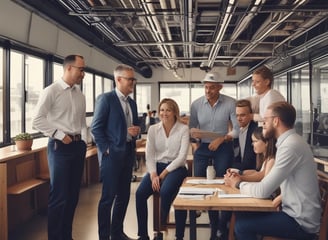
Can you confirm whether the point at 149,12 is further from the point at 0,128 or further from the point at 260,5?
the point at 0,128

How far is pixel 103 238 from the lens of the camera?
345cm

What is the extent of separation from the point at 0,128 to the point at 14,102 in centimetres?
53

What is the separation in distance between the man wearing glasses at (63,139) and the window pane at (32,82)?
2.39m

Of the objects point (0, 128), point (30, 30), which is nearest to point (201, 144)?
point (0, 128)

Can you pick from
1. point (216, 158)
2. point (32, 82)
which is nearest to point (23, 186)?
point (32, 82)

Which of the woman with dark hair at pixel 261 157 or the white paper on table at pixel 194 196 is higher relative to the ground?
the woman with dark hair at pixel 261 157

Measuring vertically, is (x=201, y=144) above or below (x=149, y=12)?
below

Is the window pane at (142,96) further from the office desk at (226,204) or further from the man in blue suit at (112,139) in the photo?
the office desk at (226,204)

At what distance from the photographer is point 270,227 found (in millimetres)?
2324

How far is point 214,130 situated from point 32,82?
322 cm

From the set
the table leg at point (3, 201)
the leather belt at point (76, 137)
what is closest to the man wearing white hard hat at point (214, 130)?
the leather belt at point (76, 137)

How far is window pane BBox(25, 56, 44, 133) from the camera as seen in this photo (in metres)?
5.56

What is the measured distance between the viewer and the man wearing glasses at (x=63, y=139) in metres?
3.21

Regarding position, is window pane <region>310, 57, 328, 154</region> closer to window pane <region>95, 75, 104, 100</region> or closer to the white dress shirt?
the white dress shirt
